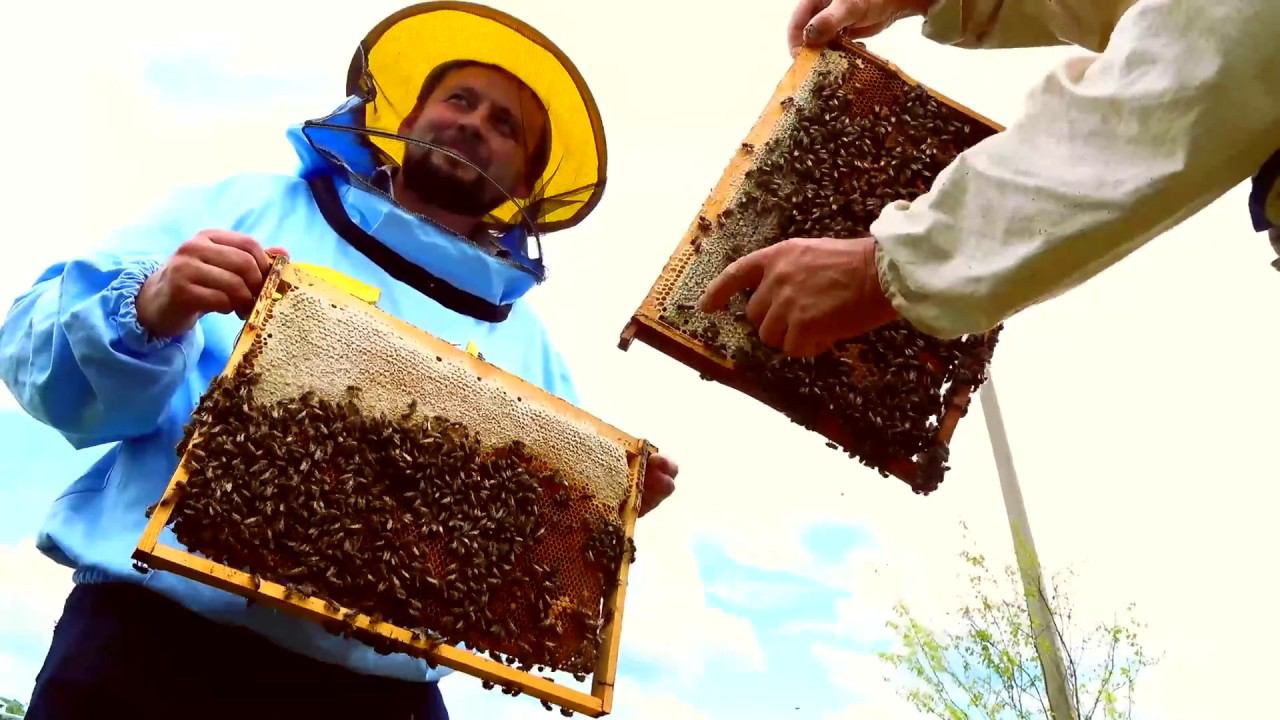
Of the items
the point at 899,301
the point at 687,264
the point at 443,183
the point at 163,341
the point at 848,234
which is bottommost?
the point at 163,341

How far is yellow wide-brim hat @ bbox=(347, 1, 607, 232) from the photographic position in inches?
163

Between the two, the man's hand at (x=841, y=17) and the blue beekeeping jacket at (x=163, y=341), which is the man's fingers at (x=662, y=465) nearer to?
the blue beekeeping jacket at (x=163, y=341)

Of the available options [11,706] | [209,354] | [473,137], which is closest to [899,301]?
[209,354]

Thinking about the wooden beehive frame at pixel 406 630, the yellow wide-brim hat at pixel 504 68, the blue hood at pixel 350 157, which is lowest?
the wooden beehive frame at pixel 406 630

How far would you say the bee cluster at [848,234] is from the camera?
8.96 feet

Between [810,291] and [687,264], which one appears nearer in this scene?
[810,291]

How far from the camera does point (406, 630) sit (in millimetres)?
2256

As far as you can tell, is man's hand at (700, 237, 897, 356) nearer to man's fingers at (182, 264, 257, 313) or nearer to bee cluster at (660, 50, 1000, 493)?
bee cluster at (660, 50, 1000, 493)

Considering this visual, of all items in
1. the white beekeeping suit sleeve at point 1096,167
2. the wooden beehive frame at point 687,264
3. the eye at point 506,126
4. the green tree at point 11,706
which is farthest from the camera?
the green tree at point 11,706

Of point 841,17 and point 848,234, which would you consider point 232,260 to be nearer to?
point 848,234

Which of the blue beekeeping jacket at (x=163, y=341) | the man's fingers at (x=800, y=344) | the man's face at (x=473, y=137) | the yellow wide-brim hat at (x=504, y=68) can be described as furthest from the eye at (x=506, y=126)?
the man's fingers at (x=800, y=344)

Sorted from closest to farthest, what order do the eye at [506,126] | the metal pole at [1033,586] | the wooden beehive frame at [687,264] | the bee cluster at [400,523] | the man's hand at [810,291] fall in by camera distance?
the bee cluster at [400,523] < the man's hand at [810,291] < the wooden beehive frame at [687,264] < the eye at [506,126] < the metal pole at [1033,586]

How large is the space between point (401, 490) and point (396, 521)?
101 millimetres

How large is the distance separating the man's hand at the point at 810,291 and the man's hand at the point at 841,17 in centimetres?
108
